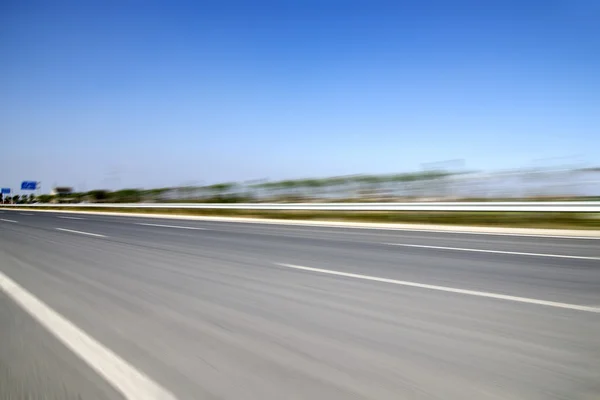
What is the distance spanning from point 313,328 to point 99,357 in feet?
5.20

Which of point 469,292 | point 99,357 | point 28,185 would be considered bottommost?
point 469,292

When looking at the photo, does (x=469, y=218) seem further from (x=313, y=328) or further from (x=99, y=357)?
(x=99, y=357)

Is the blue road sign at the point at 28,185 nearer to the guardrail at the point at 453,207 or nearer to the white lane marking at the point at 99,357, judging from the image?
the guardrail at the point at 453,207

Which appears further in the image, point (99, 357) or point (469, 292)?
point (469, 292)

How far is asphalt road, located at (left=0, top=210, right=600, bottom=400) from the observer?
7.66 ft

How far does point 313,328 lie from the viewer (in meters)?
3.32

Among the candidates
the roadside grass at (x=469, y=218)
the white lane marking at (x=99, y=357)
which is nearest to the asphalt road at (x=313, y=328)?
the white lane marking at (x=99, y=357)

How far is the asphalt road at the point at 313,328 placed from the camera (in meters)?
2.34

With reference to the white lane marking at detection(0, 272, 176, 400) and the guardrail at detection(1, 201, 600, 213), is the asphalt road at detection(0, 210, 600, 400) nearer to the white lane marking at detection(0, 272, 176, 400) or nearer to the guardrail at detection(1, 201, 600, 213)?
the white lane marking at detection(0, 272, 176, 400)

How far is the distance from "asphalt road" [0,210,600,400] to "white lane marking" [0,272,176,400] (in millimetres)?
16

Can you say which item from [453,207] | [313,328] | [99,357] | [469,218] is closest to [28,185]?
[453,207]

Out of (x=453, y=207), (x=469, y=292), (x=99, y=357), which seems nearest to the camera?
(x=99, y=357)

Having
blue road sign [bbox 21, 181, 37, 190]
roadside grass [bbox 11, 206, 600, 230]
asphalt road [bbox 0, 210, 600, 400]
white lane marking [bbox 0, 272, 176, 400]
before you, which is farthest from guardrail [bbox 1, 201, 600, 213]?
blue road sign [bbox 21, 181, 37, 190]

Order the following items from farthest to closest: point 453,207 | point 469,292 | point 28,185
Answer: point 28,185 < point 453,207 < point 469,292
